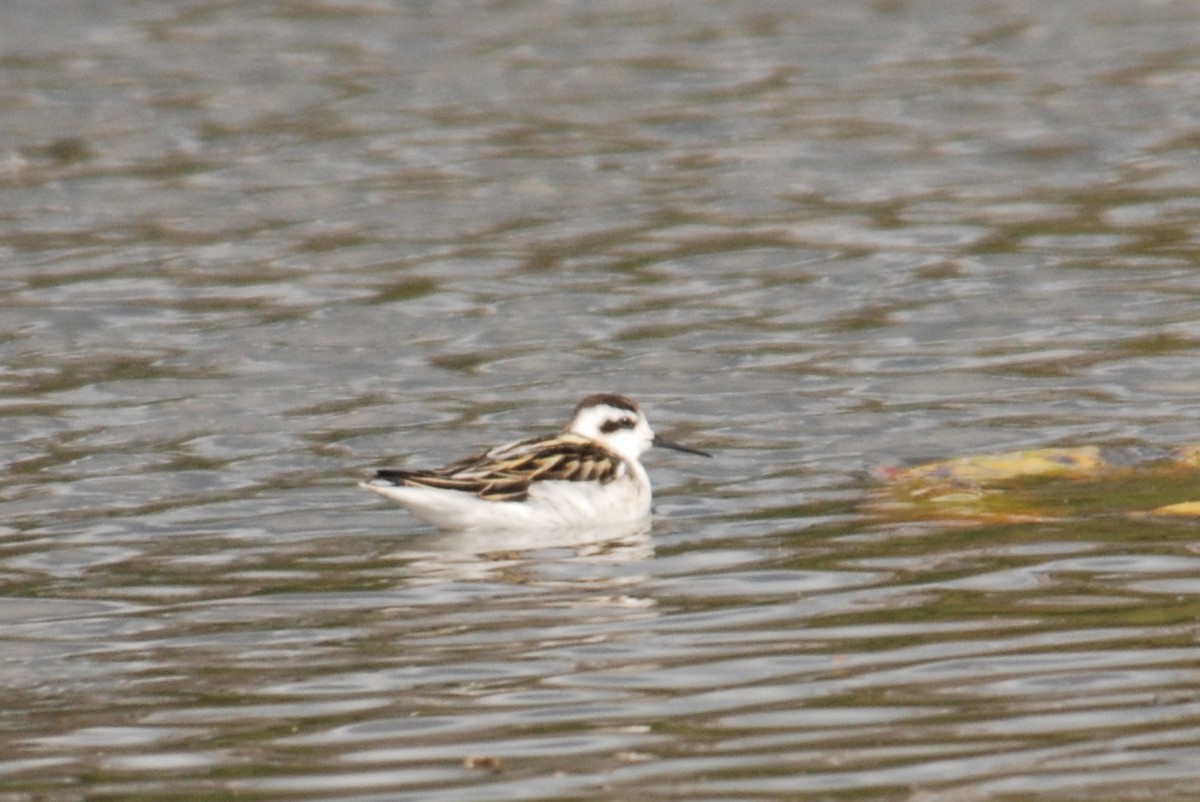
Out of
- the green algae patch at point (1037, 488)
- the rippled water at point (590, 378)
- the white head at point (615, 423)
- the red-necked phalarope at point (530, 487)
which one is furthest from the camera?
the white head at point (615, 423)

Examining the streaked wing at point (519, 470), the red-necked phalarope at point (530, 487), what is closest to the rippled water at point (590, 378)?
the red-necked phalarope at point (530, 487)

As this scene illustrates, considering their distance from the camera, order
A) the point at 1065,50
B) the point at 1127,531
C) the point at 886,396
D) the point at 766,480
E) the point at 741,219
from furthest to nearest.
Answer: the point at 1065,50 < the point at 741,219 < the point at 886,396 < the point at 766,480 < the point at 1127,531

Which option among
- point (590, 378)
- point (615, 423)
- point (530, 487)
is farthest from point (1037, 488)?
point (590, 378)

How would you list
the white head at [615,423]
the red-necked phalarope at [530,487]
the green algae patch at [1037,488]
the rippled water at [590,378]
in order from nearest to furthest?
the rippled water at [590,378]
the green algae patch at [1037,488]
the red-necked phalarope at [530,487]
the white head at [615,423]

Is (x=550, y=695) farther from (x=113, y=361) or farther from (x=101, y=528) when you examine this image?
(x=113, y=361)

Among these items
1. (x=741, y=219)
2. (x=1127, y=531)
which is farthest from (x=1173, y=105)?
(x=1127, y=531)

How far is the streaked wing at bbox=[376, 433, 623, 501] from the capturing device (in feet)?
42.2

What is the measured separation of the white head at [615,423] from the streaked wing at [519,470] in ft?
1.02

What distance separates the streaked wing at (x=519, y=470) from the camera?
12852mm

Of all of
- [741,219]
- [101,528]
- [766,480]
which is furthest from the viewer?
[741,219]

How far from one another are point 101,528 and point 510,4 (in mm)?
17054

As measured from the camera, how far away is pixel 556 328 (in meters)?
18.4

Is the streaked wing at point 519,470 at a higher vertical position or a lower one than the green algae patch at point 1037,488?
higher

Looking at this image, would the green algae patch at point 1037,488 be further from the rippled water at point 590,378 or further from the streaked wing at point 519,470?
the streaked wing at point 519,470
